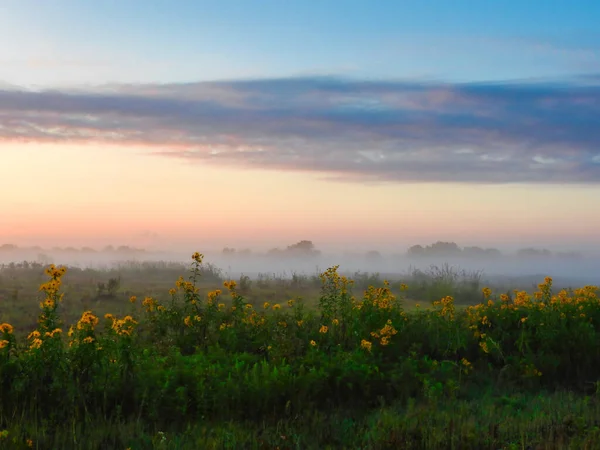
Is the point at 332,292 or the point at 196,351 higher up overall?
the point at 332,292

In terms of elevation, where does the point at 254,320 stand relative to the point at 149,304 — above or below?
below

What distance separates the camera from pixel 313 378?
8.15m

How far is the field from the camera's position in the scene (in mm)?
6758

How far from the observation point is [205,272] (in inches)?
1373

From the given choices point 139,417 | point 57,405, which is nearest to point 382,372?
point 139,417

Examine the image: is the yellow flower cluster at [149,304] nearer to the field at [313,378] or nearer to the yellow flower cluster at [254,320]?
the field at [313,378]

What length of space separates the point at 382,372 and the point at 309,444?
8.85 ft

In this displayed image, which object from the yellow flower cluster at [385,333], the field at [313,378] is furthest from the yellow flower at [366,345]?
the yellow flower cluster at [385,333]

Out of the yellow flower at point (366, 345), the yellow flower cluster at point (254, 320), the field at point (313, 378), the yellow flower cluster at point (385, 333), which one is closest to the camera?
the field at point (313, 378)

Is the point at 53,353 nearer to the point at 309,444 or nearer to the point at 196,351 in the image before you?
the point at 196,351

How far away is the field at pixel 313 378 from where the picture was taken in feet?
22.2

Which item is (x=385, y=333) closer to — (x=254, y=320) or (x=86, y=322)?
(x=254, y=320)

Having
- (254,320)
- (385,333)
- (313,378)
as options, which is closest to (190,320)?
(254,320)

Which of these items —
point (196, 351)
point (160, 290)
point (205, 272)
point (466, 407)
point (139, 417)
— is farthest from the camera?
point (205, 272)
